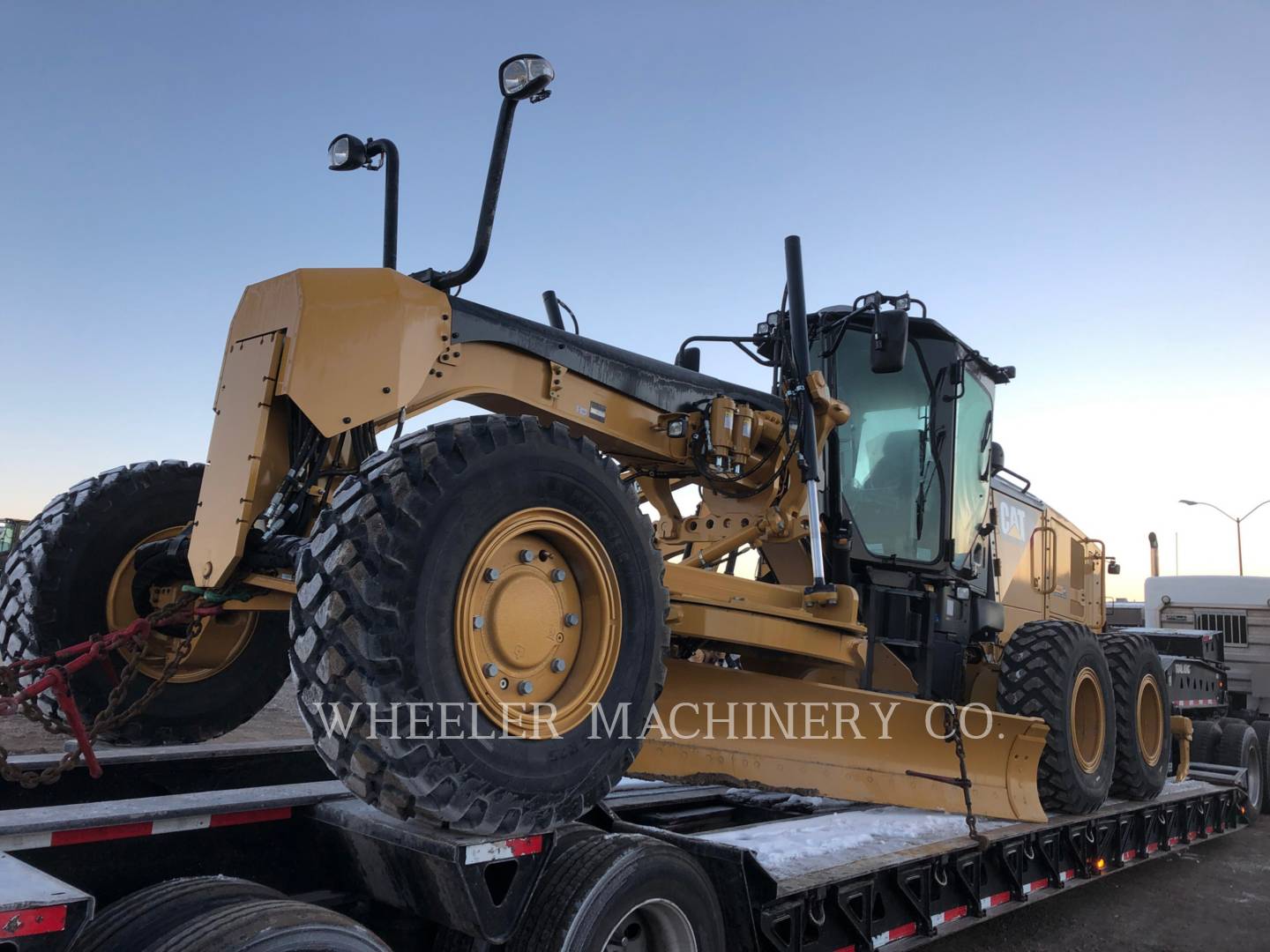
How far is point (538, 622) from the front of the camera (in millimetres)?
3068

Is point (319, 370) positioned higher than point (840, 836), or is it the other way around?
point (319, 370)

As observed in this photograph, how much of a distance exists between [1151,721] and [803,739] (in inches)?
171

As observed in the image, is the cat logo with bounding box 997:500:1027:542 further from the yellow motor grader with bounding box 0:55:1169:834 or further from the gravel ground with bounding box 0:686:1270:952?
the gravel ground with bounding box 0:686:1270:952

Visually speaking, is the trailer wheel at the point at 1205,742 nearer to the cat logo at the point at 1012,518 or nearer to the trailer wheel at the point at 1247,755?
the trailer wheel at the point at 1247,755

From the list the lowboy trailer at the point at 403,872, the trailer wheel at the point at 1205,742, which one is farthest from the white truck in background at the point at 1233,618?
the lowboy trailer at the point at 403,872

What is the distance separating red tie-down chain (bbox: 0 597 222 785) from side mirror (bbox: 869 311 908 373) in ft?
10.5

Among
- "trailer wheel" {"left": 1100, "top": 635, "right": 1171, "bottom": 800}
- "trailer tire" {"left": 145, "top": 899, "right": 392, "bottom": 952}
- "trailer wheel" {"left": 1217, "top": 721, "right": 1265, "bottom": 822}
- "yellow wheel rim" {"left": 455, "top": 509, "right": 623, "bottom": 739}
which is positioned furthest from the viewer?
"trailer wheel" {"left": 1217, "top": 721, "right": 1265, "bottom": 822}

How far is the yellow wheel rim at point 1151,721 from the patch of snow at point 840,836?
8.49ft

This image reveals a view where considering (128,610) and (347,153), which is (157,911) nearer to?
(128,610)

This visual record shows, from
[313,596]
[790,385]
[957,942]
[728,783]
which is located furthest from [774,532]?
[313,596]

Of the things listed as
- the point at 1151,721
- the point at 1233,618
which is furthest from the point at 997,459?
the point at 1233,618

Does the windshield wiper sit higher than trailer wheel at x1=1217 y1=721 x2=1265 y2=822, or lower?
higher

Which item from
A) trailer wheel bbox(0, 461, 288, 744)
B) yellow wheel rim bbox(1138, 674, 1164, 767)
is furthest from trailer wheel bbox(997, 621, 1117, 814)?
trailer wheel bbox(0, 461, 288, 744)

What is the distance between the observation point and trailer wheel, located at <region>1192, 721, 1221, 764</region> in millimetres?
10172
